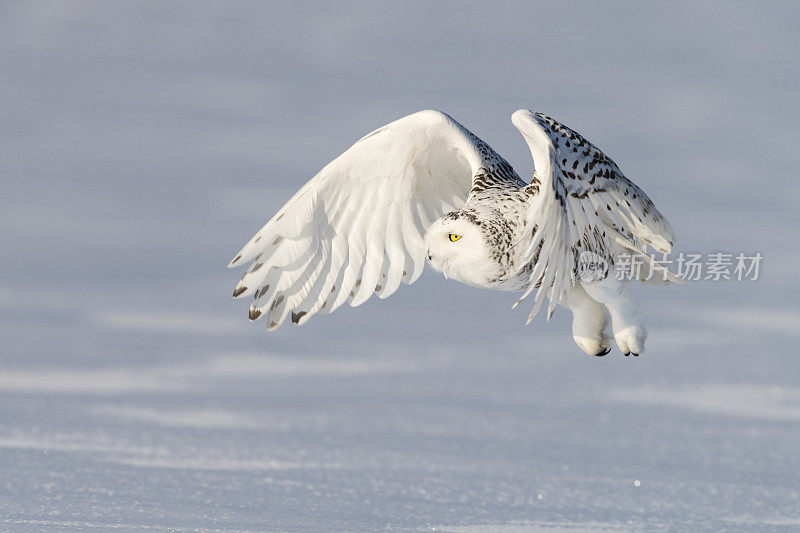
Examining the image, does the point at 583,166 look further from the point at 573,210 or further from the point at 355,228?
the point at 355,228

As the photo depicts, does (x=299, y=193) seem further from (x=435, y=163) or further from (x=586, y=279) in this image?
(x=586, y=279)

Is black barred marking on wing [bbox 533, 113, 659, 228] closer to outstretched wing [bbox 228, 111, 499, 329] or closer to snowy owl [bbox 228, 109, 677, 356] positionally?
snowy owl [bbox 228, 109, 677, 356]

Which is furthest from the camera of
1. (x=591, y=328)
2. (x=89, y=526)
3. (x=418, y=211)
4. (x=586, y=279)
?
(x=418, y=211)

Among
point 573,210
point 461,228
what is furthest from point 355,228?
point 573,210

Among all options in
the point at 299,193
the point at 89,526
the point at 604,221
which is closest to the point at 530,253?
the point at 604,221

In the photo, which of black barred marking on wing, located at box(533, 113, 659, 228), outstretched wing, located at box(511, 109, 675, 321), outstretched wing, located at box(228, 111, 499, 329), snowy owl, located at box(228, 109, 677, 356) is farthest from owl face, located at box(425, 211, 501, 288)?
outstretched wing, located at box(228, 111, 499, 329)

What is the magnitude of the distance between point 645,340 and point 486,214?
52.4 inches

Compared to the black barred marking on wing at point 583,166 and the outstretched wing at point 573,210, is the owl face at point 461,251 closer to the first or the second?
the outstretched wing at point 573,210

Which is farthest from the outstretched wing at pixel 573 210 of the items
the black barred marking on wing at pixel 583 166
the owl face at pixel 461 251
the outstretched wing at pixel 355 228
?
the outstretched wing at pixel 355 228

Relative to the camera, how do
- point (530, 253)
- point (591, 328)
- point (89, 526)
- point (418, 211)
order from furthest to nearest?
point (418, 211), point (591, 328), point (89, 526), point (530, 253)

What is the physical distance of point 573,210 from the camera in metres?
5.73

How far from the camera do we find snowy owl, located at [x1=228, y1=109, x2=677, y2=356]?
5.65 meters

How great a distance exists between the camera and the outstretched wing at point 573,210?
5328 millimetres

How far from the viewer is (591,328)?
650 cm
